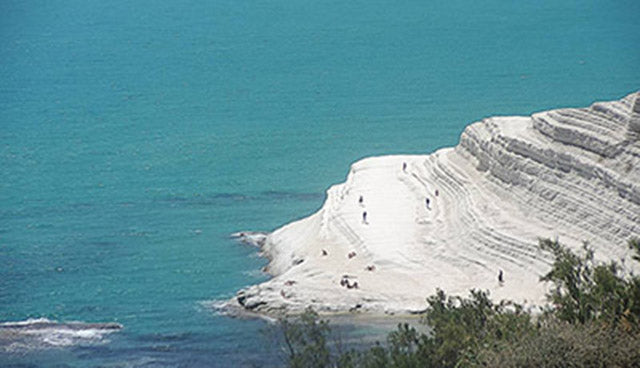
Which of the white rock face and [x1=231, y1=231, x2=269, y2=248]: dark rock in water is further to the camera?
[x1=231, y1=231, x2=269, y2=248]: dark rock in water

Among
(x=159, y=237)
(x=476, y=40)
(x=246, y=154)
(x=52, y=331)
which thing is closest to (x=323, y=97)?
(x=246, y=154)

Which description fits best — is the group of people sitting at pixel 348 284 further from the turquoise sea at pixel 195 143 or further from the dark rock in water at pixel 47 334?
the dark rock in water at pixel 47 334

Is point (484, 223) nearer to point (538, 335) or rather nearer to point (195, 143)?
point (538, 335)

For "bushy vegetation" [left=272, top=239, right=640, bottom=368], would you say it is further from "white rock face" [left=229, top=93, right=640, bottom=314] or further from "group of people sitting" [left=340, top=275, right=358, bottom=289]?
"group of people sitting" [left=340, top=275, right=358, bottom=289]

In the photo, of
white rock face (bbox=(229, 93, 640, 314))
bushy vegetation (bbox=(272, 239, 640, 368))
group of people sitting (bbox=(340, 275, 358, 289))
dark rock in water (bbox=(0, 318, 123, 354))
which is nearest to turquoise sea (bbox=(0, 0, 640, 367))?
dark rock in water (bbox=(0, 318, 123, 354))

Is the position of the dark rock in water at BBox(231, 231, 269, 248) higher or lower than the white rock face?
lower

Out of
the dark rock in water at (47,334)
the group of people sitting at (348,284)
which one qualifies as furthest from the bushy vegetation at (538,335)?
the dark rock in water at (47,334)
